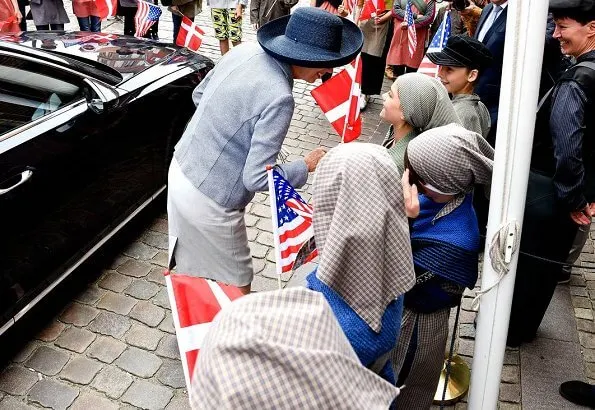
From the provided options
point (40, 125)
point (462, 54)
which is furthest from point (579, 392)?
point (40, 125)

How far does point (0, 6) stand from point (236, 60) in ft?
15.5

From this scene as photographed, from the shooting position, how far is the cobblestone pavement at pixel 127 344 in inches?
132

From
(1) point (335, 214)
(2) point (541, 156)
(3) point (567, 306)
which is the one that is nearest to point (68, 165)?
(1) point (335, 214)

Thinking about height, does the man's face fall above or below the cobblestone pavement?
above

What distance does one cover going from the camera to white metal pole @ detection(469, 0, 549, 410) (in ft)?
6.50

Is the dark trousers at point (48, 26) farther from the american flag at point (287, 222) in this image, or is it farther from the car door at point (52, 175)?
the american flag at point (287, 222)

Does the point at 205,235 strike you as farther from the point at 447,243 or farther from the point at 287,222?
the point at 447,243

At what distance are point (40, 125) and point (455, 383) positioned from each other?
2789 mm

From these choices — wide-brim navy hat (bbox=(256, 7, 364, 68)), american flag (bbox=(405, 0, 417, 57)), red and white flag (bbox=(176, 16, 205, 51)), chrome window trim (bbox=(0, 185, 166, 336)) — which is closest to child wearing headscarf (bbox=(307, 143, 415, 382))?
wide-brim navy hat (bbox=(256, 7, 364, 68))

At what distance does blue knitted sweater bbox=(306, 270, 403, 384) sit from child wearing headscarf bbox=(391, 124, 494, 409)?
0.48m

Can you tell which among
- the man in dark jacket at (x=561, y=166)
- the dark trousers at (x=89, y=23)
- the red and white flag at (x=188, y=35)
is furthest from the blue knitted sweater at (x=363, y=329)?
the dark trousers at (x=89, y=23)

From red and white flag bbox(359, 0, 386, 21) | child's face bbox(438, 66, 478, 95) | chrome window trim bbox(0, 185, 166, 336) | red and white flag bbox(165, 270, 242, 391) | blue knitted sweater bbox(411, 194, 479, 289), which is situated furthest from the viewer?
red and white flag bbox(359, 0, 386, 21)

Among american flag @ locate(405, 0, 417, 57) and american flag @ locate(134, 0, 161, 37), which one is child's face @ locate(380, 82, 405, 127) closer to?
american flag @ locate(405, 0, 417, 57)

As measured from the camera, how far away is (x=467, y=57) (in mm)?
3879
